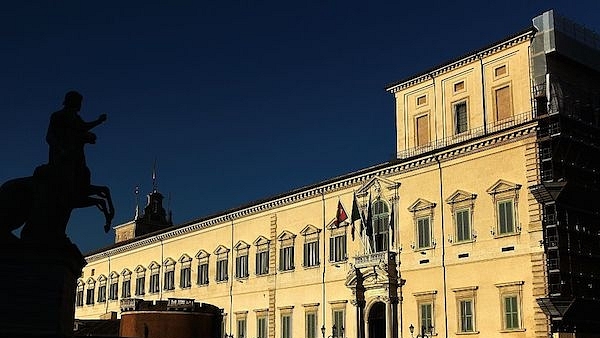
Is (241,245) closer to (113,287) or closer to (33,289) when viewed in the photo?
(113,287)

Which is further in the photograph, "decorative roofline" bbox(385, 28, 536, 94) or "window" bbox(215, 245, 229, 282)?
"window" bbox(215, 245, 229, 282)

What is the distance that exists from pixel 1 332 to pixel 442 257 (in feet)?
92.5

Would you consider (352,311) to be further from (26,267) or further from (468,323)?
(26,267)

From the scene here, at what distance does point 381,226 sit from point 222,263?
1727cm

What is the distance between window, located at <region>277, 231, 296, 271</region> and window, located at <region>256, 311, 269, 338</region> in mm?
3677

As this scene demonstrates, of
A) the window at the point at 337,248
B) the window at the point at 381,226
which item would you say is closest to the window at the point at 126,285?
the window at the point at 337,248

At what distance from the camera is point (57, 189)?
15.2 meters

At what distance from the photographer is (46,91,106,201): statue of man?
15.4 meters

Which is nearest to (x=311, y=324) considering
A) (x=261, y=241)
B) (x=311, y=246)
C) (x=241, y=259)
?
(x=311, y=246)

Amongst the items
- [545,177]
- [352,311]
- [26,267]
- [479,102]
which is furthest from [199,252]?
[26,267]

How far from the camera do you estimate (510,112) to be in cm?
3825

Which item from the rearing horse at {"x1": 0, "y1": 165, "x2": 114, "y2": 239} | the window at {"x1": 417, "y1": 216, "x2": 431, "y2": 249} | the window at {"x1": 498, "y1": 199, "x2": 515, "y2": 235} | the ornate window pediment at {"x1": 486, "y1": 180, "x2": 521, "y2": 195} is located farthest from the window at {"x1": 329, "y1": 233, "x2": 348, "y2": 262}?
the rearing horse at {"x1": 0, "y1": 165, "x2": 114, "y2": 239}

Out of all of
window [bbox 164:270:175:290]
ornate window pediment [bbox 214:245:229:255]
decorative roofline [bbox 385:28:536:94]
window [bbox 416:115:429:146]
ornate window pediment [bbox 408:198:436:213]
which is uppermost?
decorative roofline [bbox 385:28:536:94]

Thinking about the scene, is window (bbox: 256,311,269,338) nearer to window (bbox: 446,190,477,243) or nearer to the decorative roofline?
window (bbox: 446,190,477,243)
